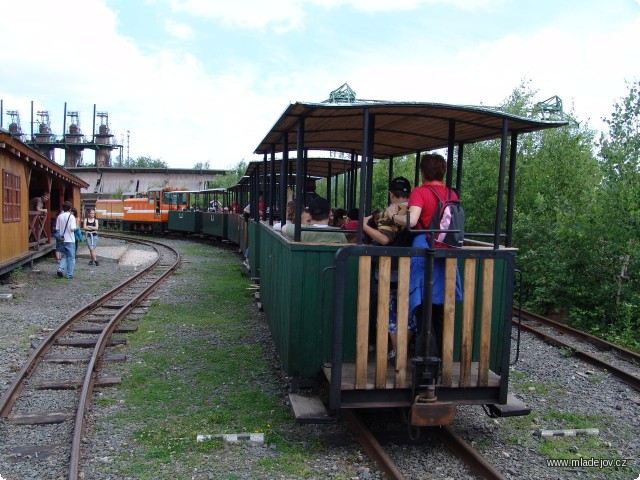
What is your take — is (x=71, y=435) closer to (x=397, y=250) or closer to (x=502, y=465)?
(x=397, y=250)

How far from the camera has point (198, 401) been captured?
556 centimetres

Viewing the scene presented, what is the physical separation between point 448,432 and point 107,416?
2938mm

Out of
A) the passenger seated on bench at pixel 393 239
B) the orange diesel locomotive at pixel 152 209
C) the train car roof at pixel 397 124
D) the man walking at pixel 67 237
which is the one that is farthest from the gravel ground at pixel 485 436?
the orange diesel locomotive at pixel 152 209

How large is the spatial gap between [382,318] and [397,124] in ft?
7.43

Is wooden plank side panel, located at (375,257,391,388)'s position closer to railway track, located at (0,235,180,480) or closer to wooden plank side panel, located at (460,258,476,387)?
wooden plank side panel, located at (460,258,476,387)

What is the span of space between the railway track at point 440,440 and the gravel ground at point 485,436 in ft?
0.23

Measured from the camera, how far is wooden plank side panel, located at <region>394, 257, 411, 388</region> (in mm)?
4207

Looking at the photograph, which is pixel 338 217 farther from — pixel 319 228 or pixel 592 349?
pixel 592 349

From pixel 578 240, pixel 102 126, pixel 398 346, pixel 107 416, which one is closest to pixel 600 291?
pixel 578 240

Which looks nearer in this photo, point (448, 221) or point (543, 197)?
point (448, 221)

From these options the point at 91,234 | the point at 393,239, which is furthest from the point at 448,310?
the point at 91,234

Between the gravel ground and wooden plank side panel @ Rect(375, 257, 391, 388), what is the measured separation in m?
0.64

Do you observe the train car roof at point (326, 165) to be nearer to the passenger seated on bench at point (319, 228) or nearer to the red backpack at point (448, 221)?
the passenger seated on bench at point (319, 228)

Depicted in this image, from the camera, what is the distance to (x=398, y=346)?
13.9ft
